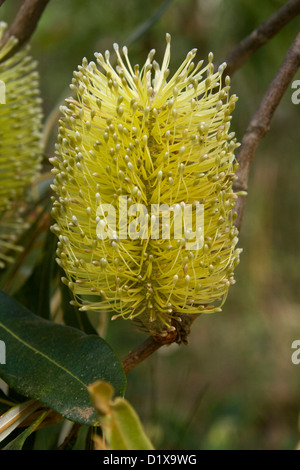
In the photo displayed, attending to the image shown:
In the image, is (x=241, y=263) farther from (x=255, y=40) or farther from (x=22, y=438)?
(x=22, y=438)

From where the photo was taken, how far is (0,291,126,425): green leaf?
0.58m

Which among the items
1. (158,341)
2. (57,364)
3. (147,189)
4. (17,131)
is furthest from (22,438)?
(17,131)

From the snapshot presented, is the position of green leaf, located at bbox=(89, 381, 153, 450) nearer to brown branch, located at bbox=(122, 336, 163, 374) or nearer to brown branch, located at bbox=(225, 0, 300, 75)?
brown branch, located at bbox=(122, 336, 163, 374)

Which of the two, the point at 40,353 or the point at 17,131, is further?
the point at 17,131

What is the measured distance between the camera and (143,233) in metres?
0.59

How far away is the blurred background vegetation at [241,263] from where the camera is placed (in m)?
1.49

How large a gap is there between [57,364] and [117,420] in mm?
228

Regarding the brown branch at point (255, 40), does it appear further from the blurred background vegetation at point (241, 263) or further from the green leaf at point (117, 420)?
the green leaf at point (117, 420)

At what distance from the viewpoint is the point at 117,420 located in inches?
16.7

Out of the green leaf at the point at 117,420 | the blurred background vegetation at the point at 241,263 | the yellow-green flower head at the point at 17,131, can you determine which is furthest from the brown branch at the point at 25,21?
the green leaf at the point at 117,420

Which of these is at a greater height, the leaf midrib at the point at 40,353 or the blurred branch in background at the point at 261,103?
the blurred branch in background at the point at 261,103

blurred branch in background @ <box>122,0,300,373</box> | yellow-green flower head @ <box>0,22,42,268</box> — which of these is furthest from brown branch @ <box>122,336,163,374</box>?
yellow-green flower head @ <box>0,22,42,268</box>

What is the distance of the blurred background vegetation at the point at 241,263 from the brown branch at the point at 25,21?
26 centimetres

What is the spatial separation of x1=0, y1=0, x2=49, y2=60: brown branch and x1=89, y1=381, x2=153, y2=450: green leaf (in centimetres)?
70
